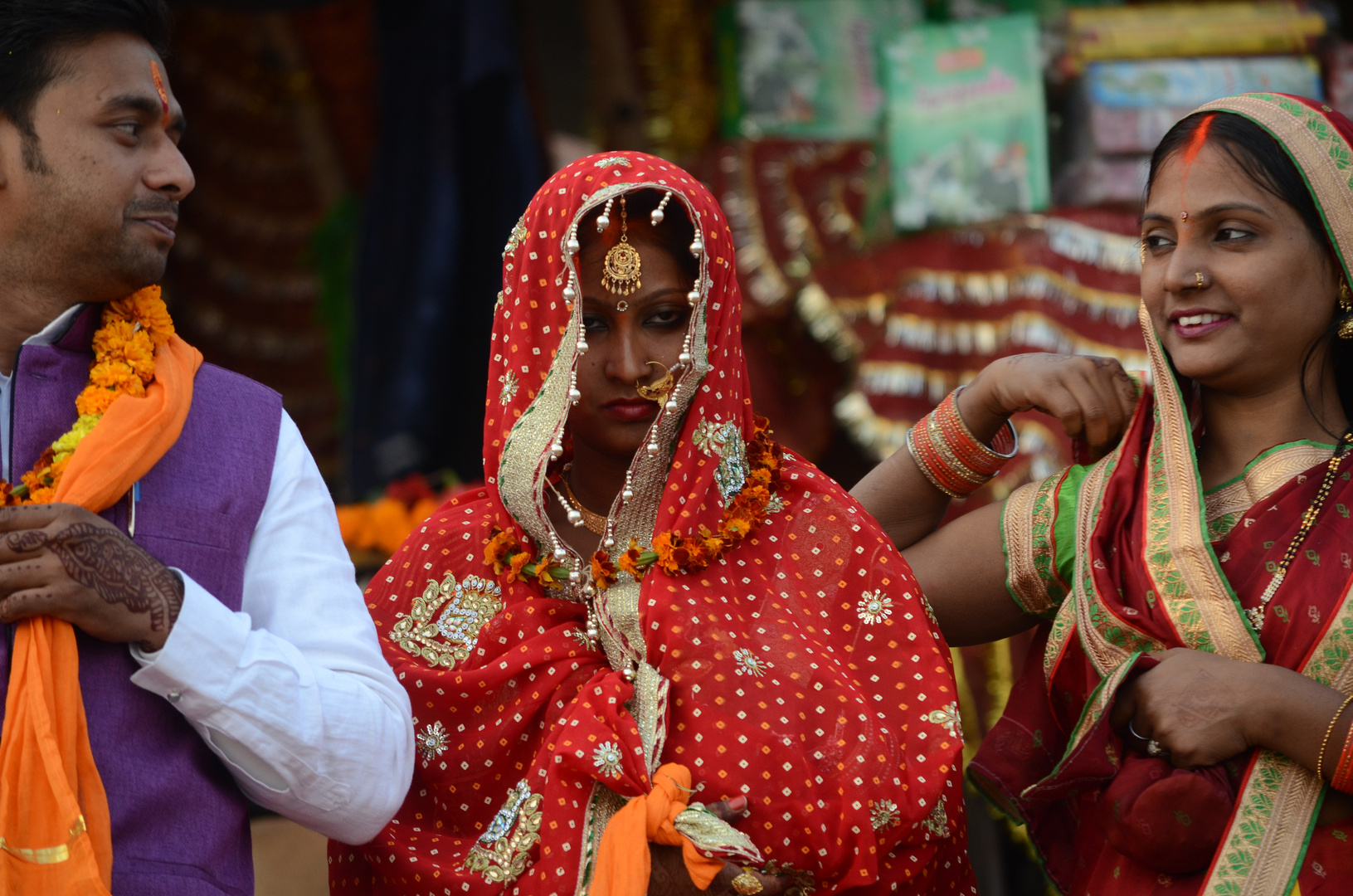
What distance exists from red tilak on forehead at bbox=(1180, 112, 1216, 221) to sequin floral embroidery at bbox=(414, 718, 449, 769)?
5.15 ft

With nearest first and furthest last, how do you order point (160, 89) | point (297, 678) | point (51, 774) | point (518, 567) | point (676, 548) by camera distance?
point (51, 774)
point (297, 678)
point (160, 89)
point (676, 548)
point (518, 567)

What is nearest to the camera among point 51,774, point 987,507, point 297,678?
point 51,774

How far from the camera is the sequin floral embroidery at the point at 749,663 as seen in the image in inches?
98.0

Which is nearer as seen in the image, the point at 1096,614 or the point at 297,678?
the point at 297,678

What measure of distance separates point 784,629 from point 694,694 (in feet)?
0.66

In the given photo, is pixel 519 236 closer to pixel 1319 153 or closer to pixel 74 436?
pixel 74 436

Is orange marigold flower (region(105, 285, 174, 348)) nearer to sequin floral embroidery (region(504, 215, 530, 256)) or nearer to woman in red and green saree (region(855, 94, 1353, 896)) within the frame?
sequin floral embroidery (region(504, 215, 530, 256))

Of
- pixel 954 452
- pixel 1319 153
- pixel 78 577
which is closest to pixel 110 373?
pixel 78 577

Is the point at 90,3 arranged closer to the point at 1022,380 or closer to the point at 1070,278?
the point at 1022,380

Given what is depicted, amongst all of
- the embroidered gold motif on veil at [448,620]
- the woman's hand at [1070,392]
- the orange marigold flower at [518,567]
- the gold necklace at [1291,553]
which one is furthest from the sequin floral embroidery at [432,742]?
the gold necklace at [1291,553]

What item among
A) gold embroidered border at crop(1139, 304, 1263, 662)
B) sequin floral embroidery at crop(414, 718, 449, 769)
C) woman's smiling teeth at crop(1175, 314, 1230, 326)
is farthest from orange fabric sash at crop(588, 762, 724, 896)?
woman's smiling teeth at crop(1175, 314, 1230, 326)

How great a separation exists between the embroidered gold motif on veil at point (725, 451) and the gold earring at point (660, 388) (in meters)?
0.08

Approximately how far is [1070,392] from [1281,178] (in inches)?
20.5

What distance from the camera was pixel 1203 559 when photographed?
2488 mm
